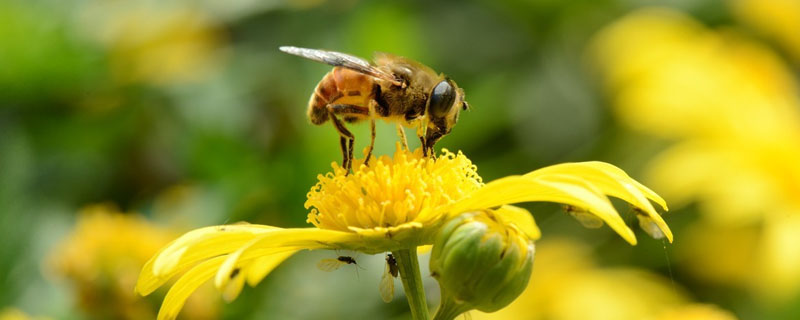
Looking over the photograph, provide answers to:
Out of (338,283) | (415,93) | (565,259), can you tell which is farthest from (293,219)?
(415,93)

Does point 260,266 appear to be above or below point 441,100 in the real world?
below

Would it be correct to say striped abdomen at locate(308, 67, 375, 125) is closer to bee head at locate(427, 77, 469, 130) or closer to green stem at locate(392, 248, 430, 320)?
bee head at locate(427, 77, 469, 130)

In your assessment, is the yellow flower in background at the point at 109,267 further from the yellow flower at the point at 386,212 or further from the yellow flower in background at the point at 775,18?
the yellow flower in background at the point at 775,18

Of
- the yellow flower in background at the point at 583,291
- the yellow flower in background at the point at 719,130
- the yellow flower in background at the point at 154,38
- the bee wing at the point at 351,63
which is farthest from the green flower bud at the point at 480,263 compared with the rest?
the yellow flower in background at the point at 154,38

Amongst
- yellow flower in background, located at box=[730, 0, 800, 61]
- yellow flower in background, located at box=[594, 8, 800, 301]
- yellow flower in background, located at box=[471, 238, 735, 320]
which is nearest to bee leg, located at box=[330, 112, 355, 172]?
yellow flower in background, located at box=[471, 238, 735, 320]

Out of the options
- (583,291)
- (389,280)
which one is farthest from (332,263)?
(583,291)

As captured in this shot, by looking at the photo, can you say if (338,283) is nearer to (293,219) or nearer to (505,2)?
(293,219)

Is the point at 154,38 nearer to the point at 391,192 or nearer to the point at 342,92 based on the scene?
the point at 342,92
